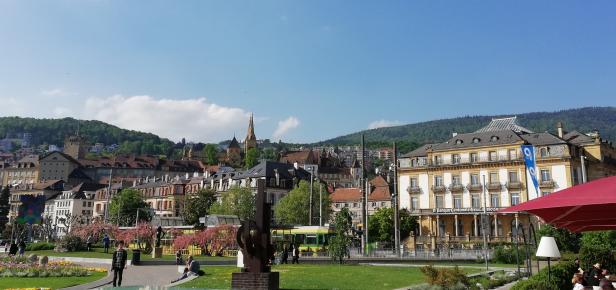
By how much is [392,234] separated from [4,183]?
5872 inches

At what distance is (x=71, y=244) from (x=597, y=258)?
137 ft

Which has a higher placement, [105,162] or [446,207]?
[105,162]

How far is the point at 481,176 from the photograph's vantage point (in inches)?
2682

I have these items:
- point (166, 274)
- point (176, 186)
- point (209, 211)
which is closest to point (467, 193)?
point (209, 211)

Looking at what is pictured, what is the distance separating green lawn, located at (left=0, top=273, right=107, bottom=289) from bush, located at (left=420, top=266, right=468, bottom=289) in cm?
1312

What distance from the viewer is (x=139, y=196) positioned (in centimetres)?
10425

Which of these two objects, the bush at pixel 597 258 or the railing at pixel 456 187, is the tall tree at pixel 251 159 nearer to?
the railing at pixel 456 187

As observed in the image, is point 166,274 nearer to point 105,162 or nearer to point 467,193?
point 467,193

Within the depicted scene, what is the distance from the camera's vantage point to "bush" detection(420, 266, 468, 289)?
54.1 ft

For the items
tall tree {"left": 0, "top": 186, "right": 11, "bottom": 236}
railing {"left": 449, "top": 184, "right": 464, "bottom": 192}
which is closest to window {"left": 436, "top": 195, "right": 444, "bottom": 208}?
railing {"left": 449, "top": 184, "right": 464, "bottom": 192}

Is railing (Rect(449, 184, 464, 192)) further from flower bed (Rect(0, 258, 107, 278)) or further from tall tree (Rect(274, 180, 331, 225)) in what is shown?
flower bed (Rect(0, 258, 107, 278))

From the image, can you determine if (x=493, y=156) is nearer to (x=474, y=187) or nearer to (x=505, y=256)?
(x=474, y=187)

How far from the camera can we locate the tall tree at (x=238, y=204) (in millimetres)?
75312

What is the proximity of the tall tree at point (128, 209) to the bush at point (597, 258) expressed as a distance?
84.7 m
